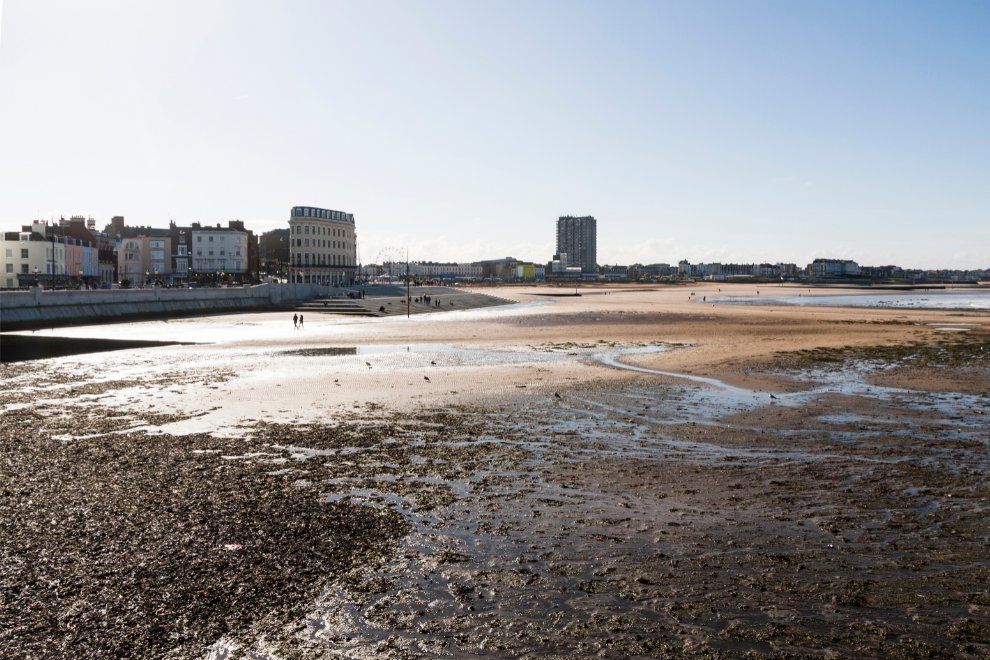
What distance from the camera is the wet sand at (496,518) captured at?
376 inches

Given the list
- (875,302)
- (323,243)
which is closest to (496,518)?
(875,302)

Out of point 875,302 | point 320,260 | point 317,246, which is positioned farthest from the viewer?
point 320,260

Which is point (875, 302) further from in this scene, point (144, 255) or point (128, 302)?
point (144, 255)

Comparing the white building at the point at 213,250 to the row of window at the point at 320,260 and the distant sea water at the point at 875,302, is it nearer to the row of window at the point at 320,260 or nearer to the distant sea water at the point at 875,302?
the row of window at the point at 320,260

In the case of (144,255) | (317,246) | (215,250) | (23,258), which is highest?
(317,246)

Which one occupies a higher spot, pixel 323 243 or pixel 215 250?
pixel 323 243

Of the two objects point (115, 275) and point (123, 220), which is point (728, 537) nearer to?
point (115, 275)

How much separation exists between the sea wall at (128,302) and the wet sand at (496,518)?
1556 inches

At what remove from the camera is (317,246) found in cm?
15950

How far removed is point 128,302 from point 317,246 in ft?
274

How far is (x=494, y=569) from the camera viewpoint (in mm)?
11492

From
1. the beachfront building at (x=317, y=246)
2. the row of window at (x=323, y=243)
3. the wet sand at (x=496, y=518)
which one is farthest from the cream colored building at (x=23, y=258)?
the wet sand at (x=496, y=518)

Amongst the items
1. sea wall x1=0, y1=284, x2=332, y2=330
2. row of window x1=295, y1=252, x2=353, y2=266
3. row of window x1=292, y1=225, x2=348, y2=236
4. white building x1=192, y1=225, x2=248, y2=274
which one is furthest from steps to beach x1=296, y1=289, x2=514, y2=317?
row of window x1=292, y1=225, x2=348, y2=236

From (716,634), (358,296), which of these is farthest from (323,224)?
(716,634)
